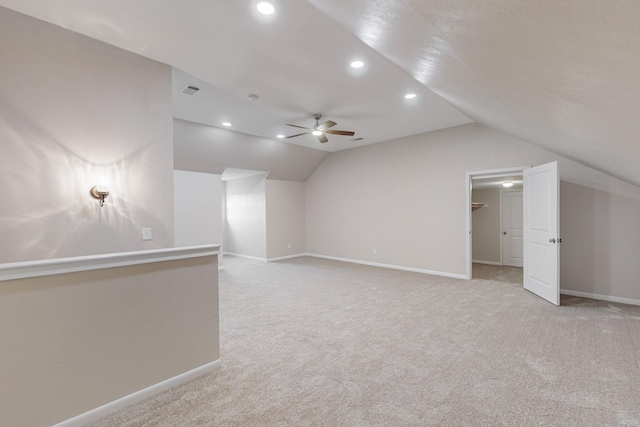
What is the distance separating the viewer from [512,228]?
704 cm

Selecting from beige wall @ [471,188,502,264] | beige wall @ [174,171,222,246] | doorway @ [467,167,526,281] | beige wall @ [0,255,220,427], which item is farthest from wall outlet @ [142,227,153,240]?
beige wall @ [471,188,502,264]

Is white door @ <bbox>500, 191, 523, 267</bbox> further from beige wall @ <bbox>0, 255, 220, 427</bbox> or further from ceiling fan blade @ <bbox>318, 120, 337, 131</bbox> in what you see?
beige wall @ <bbox>0, 255, 220, 427</bbox>

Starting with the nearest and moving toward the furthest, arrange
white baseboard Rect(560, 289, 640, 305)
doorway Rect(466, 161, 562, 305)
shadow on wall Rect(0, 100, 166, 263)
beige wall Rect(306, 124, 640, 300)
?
shadow on wall Rect(0, 100, 166, 263) → doorway Rect(466, 161, 562, 305) → white baseboard Rect(560, 289, 640, 305) → beige wall Rect(306, 124, 640, 300)

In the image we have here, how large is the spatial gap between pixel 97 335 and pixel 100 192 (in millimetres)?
1525

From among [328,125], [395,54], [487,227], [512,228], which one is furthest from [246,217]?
[512,228]

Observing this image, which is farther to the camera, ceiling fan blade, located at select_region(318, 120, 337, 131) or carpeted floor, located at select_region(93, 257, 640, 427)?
ceiling fan blade, located at select_region(318, 120, 337, 131)

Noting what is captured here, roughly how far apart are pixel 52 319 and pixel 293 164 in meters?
6.36

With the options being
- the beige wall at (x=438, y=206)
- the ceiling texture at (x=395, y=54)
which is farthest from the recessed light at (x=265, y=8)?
the beige wall at (x=438, y=206)

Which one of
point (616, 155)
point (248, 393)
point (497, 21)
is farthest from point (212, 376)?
point (616, 155)

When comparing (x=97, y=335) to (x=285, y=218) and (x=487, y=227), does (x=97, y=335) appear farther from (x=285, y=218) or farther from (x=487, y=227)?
(x=487, y=227)

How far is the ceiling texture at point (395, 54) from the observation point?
1.08 meters

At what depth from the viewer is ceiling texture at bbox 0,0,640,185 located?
3.54 feet

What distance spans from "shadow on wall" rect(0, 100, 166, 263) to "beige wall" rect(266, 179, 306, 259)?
490 cm

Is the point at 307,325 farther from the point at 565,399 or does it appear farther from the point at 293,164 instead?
the point at 293,164
